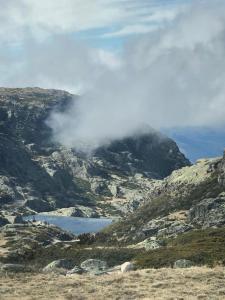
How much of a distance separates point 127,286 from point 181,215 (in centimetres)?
12839

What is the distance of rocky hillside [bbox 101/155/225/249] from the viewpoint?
425ft

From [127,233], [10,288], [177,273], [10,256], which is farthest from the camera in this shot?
[127,233]

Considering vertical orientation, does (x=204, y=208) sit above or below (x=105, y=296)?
above

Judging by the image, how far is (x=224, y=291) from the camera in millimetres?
32219

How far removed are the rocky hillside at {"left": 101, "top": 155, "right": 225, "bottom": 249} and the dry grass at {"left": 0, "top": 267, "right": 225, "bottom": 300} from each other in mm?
59600

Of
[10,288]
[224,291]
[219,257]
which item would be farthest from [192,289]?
[219,257]

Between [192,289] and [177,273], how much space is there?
6645mm

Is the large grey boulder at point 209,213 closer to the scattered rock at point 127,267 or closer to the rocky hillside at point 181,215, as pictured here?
the rocky hillside at point 181,215

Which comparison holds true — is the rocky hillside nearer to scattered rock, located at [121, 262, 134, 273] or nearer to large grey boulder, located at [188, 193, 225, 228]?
large grey boulder, located at [188, 193, 225, 228]

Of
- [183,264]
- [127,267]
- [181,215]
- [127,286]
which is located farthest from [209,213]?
[127,286]

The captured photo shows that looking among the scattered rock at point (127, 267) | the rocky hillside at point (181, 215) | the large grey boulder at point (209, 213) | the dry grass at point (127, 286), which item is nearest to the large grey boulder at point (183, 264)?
the scattered rock at point (127, 267)

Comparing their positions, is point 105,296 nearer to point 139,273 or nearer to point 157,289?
point 157,289

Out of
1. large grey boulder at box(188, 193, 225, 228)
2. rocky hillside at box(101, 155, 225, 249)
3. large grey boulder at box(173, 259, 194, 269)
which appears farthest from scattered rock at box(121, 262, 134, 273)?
large grey boulder at box(188, 193, 225, 228)

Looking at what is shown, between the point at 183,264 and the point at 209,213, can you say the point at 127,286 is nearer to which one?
the point at 183,264
